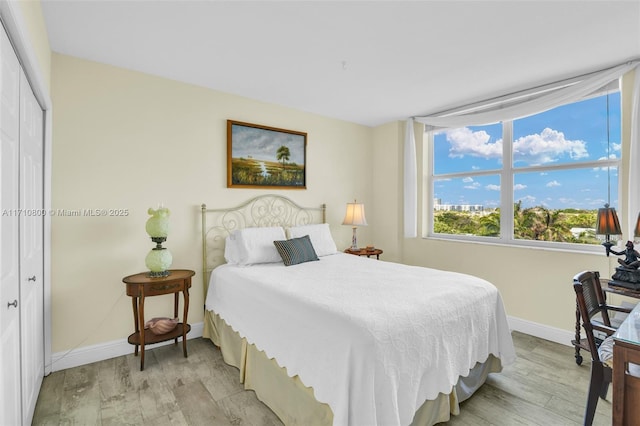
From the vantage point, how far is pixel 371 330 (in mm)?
1578

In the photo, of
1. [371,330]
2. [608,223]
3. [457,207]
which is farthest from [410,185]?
[371,330]

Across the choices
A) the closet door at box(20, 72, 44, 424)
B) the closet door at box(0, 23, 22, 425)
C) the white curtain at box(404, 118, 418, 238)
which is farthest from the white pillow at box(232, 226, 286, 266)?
the white curtain at box(404, 118, 418, 238)

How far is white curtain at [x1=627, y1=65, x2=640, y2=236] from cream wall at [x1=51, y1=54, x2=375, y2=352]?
355cm

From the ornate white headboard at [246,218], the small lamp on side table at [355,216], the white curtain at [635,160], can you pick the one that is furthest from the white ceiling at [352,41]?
the small lamp on side table at [355,216]

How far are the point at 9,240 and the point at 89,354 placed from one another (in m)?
1.70

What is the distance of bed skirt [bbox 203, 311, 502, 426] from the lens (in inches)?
68.4

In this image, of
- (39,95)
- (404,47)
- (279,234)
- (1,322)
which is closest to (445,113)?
(404,47)

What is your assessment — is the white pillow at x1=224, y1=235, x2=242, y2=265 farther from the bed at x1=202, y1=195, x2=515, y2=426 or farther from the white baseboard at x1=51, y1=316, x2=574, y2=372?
the white baseboard at x1=51, y1=316, x2=574, y2=372

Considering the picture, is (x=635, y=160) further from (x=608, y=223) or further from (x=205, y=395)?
(x=205, y=395)

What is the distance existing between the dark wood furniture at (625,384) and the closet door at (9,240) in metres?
2.47

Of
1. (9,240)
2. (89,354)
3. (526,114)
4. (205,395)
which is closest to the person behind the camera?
(9,240)

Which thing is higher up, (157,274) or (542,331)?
(157,274)

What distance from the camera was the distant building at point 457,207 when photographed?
12.9 feet

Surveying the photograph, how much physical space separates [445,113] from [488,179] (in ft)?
3.25
